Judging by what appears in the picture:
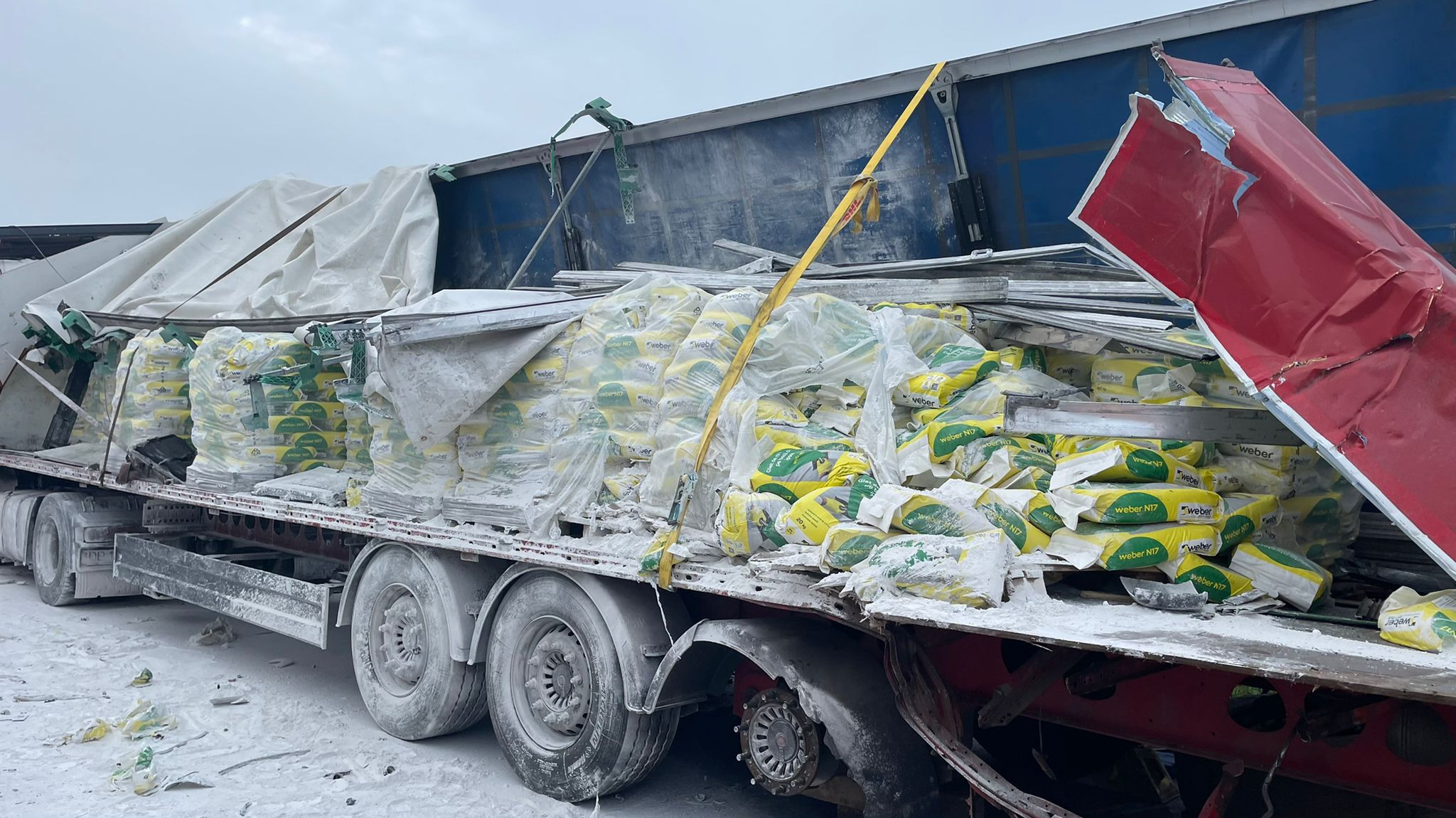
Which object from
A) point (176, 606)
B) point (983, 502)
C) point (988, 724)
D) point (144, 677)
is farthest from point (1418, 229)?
point (176, 606)

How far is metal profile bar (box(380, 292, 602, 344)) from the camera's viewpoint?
5.32 m

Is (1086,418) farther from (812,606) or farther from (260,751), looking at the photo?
(260,751)

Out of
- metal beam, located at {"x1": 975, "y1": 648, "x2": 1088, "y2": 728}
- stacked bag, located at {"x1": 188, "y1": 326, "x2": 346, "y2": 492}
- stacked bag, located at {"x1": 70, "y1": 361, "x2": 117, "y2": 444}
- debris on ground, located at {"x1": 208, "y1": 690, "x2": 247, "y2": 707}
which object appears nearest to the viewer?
metal beam, located at {"x1": 975, "y1": 648, "x2": 1088, "y2": 728}

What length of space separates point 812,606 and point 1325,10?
378 centimetres

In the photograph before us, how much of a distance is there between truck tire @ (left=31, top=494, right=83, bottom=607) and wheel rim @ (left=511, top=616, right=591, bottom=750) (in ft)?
21.7

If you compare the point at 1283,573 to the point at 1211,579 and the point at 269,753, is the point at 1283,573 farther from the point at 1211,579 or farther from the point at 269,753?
the point at 269,753

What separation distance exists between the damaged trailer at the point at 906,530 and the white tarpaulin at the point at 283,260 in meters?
2.54

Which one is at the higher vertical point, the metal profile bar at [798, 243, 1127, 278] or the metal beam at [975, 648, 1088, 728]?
the metal profile bar at [798, 243, 1127, 278]

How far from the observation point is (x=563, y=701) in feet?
17.0

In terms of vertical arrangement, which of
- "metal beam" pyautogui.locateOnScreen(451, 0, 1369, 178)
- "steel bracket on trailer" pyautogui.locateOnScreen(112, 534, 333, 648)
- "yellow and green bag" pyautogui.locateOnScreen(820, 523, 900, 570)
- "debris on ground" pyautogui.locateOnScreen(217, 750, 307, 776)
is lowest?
"debris on ground" pyautogui.locateOnScreen(217, 750, 307, 776)

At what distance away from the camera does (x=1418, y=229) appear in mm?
5164

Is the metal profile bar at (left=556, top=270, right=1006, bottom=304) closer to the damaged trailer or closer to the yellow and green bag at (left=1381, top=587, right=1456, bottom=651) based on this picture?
the damaged trailer

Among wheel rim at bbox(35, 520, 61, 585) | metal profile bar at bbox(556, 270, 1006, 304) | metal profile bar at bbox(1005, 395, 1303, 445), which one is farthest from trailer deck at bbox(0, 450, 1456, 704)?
wheel rim at bbox(35, 520, 61, 585)

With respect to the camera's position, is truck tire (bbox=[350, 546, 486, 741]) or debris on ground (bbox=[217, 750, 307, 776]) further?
truck tire (bbox=[350, 546, 486, 741])
